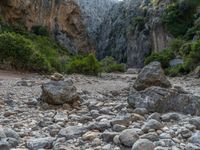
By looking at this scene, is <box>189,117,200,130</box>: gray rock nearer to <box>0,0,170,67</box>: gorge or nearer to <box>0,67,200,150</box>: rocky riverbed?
<box>0,67,200,150</box>: rocky riverbed

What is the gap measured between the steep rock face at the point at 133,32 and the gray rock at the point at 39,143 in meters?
47.7

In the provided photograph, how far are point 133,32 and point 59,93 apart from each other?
5422 cm

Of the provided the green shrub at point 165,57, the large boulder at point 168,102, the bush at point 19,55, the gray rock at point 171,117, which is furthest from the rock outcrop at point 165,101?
the green shrub at point 165,57

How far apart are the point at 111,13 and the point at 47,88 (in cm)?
7396

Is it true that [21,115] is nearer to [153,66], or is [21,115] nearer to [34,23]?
[153,66]

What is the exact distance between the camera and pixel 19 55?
1809 cm

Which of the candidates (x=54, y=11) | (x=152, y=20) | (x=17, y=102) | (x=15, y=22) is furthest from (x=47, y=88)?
(x=152, y=20)

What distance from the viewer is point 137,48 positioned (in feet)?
190

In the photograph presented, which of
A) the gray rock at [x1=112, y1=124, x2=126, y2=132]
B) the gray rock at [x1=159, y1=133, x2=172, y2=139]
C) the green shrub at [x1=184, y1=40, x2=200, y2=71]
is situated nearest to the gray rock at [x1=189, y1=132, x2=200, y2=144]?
the gray rock at [x1=159, y1=133, x2=172, y2=139]

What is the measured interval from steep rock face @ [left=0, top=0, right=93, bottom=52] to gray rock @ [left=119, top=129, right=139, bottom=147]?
3906cm

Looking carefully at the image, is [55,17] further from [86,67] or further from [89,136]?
[89,136]

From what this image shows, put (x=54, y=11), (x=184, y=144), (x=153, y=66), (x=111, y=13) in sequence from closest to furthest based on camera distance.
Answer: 1. (x=184, y=144)
2. (x=153, y=66)
3. (x=54, y=11)
4. (x=111, y=13)

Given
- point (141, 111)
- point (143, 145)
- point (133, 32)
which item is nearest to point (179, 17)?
point (133, 32)

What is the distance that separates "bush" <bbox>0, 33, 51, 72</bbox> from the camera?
18.2 metres
